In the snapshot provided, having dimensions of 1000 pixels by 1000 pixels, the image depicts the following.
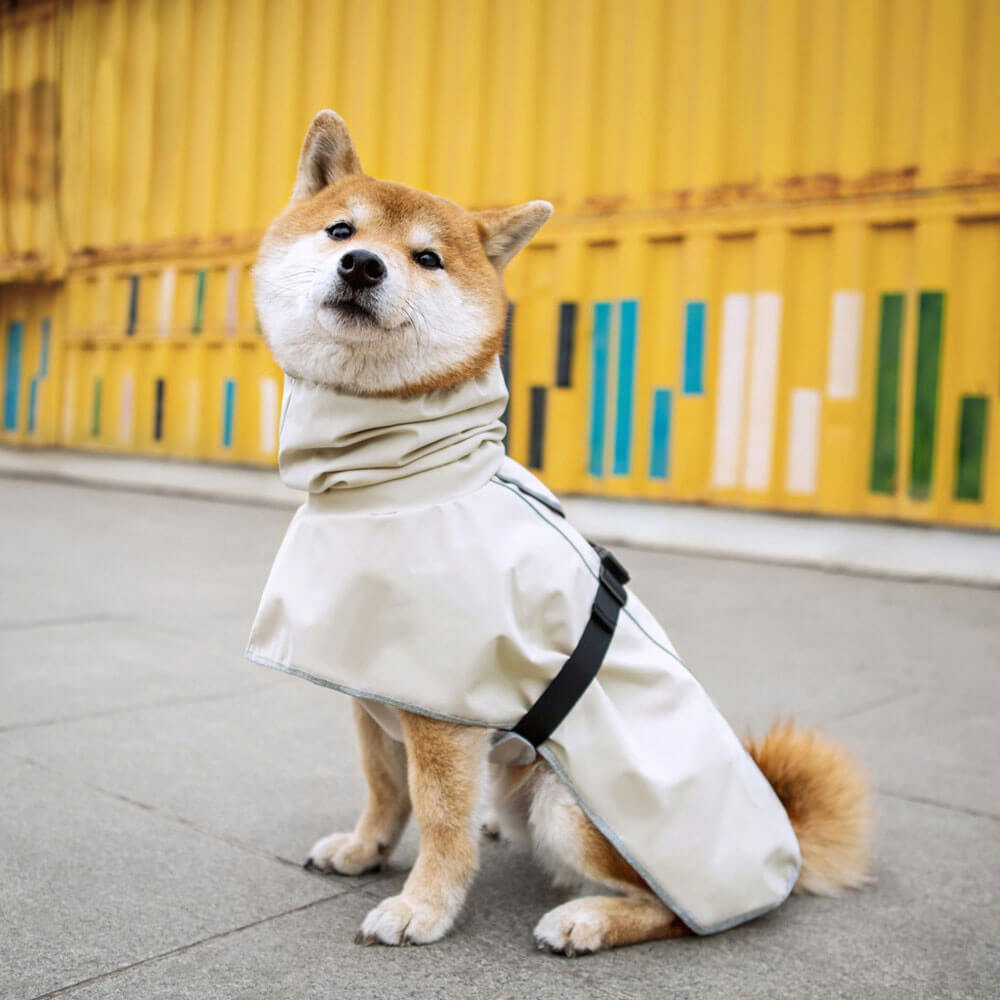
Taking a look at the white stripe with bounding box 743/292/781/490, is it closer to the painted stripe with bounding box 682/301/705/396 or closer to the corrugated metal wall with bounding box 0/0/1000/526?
the corrugated metal wall with bounding box 0/0/1000/526

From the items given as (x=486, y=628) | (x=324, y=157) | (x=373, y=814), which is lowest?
(x=373, y=814)

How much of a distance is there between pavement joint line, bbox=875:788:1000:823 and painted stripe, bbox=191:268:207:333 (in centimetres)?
799

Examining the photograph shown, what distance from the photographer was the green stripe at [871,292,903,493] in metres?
6.44

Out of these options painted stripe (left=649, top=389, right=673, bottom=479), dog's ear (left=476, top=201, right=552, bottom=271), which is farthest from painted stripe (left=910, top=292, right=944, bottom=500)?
dog's ear (left=476, top=201, right=552, bottom=271)

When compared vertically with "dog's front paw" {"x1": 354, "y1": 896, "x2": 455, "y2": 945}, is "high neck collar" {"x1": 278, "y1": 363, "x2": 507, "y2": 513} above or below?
above

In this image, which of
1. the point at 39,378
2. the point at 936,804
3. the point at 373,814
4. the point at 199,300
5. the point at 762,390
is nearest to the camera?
the point at 373,814

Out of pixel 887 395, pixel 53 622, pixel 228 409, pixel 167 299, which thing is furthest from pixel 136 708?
pixel 167 299

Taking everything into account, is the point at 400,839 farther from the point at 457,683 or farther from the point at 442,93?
the point at 442,93

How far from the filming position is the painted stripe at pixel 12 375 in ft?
36.2

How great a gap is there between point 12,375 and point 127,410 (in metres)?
1.86

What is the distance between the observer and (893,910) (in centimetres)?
219

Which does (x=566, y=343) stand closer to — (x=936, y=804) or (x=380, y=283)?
(x=936, y=804)

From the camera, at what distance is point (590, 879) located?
80.2 inches

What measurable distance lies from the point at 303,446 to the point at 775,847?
3.90ft
